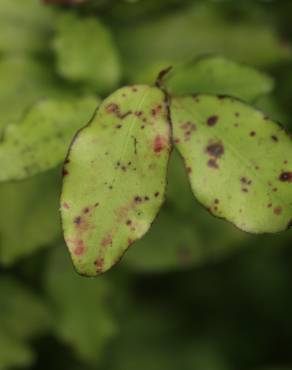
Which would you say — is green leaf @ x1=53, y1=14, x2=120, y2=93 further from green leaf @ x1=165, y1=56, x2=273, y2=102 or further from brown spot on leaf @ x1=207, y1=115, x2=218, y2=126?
brown spot on leaf @ x1=207, y1=115, x2=218, y2=126

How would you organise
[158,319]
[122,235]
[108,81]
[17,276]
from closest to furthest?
[122,235]
[108,81]
[17,276]
[158,319]

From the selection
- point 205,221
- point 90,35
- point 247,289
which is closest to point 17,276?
point 205,221

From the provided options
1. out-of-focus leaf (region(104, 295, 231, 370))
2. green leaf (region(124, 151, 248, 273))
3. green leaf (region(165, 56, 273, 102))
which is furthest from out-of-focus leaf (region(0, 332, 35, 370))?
green leaf (region(165, 56, 273, 102))

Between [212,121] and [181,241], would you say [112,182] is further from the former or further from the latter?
[181,241]

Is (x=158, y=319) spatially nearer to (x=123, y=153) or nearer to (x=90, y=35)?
(x=90, y=35)

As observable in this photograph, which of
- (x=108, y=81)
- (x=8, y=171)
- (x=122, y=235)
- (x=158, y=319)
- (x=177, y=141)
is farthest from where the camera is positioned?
(x=158, y=319)

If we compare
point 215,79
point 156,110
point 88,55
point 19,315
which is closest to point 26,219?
point 19,315

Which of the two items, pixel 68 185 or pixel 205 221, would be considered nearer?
pixel 68 185
